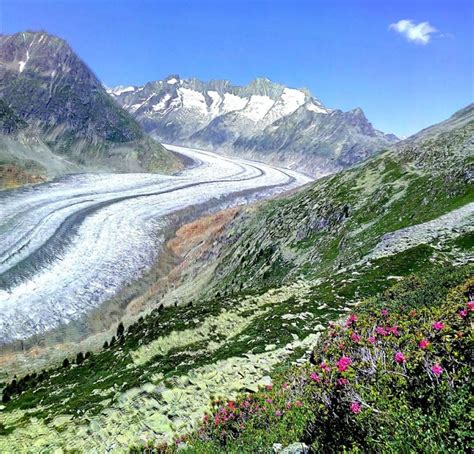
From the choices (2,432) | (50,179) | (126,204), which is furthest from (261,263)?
(50,179)

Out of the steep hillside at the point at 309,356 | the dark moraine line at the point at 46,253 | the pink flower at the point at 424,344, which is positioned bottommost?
the dark moraine line at the point at 46,253

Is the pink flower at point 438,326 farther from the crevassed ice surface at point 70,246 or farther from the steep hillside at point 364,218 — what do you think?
the crevassed ice surface at point 70,246

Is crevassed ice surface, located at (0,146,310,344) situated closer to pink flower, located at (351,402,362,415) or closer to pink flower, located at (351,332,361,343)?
pink flower, located at (351,332,361,343)

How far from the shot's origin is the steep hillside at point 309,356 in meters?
8.13

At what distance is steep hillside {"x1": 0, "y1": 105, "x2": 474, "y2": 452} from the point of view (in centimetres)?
813

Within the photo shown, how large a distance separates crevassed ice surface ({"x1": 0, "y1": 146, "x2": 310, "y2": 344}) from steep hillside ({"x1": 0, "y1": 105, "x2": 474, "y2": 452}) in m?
14.5

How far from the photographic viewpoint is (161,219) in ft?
392

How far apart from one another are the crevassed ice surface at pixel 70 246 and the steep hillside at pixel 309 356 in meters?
14.5

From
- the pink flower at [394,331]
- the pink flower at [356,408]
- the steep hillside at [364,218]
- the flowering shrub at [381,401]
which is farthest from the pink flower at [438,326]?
the steep hillside at [364,218]

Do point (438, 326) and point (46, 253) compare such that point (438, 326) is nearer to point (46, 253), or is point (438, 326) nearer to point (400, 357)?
point (400, 357)

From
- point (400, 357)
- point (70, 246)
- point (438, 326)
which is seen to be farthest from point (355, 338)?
point (70, 246)

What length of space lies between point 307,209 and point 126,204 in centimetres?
8770

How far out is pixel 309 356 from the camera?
1833cm

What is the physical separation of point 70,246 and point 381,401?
8755cm
